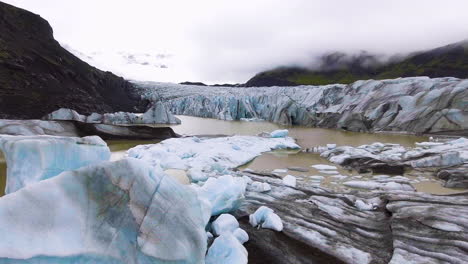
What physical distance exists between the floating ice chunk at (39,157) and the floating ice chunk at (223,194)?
1625 millimetres

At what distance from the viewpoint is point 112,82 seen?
3800cm

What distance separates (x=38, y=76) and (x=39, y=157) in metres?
25.7

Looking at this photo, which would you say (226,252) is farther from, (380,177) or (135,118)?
(135,118)

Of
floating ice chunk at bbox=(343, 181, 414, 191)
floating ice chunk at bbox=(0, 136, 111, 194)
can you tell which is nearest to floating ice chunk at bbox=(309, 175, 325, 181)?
floating ice chunk at bbox=(343, 181, 414, 191)

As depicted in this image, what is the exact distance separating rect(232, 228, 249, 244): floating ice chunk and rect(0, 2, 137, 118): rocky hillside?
18967 millimetres

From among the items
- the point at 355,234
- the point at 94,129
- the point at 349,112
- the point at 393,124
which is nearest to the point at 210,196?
the point at 355,234

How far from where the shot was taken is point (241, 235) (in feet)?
11.4

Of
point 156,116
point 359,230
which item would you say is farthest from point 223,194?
point 156,116

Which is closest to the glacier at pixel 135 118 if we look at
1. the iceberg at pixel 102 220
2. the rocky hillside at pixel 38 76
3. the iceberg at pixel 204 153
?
the rocky hillside at pixel 38 76

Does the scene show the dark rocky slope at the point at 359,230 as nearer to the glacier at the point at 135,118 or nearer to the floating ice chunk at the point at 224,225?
the floating ice chunk at the point at 224,225

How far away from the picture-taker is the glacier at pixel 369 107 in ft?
56.6

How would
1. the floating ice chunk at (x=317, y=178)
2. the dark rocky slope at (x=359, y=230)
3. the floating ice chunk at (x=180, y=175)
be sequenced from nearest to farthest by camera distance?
the dark rocky slope at (x=359, y=230) < the floating ice chunk at (x=180, y=175) < the floating ice chunk at (x=317, y=178)

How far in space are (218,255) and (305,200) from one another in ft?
7.32

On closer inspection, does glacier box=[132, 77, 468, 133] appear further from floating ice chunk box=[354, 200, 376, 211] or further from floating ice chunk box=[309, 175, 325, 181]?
floating ice chunk box=[354, 200, 376, 211]
